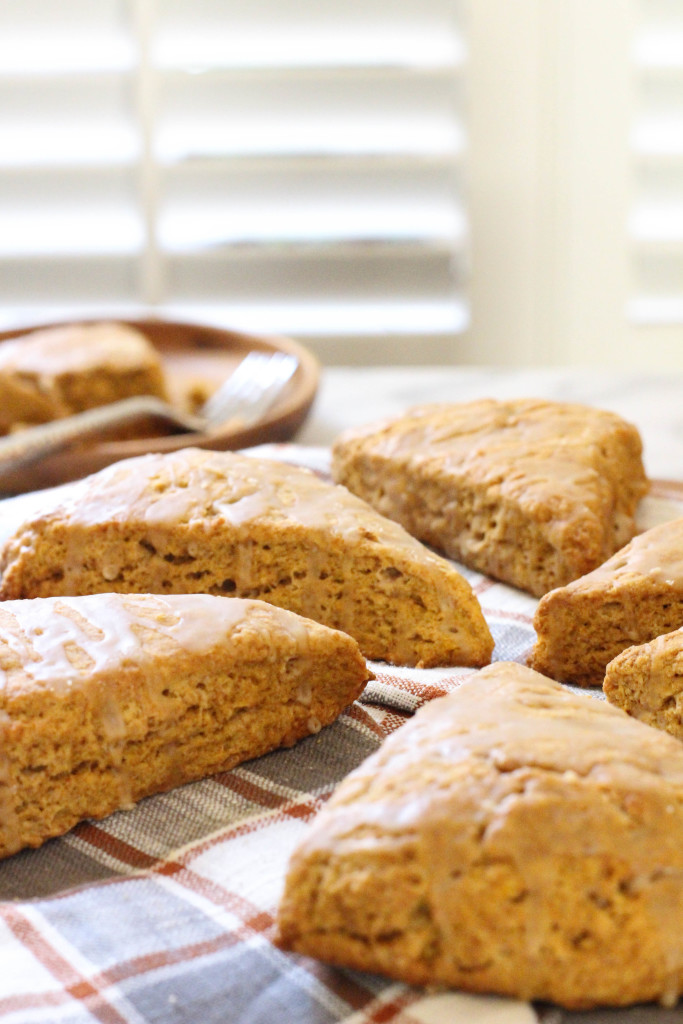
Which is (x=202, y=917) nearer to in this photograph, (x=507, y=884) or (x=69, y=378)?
(x=507, y=884)

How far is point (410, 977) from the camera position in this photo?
943 mm

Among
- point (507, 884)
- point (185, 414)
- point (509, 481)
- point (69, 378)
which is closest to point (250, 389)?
point (185, 414)

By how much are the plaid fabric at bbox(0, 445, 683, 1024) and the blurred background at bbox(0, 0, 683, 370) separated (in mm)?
2357

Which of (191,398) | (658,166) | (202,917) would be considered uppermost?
(658,166)

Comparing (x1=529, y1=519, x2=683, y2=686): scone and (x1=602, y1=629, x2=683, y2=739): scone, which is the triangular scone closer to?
(x1=529, y1=519, x2=683, y2=686): scone

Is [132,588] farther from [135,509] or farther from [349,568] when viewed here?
[349,568]

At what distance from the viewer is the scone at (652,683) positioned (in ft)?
4.07

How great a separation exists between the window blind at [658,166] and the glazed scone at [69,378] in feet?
5.40

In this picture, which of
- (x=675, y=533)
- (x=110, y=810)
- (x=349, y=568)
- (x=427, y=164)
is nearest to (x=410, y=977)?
(x=110, y=810)

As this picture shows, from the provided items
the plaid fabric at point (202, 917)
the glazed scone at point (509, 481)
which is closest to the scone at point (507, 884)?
the plaid fabric at point (202, 917)

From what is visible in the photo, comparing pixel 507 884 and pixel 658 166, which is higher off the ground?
pixel 658 166

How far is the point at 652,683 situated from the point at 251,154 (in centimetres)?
253

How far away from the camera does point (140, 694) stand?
1.21 metres

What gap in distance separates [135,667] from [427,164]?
248cm
